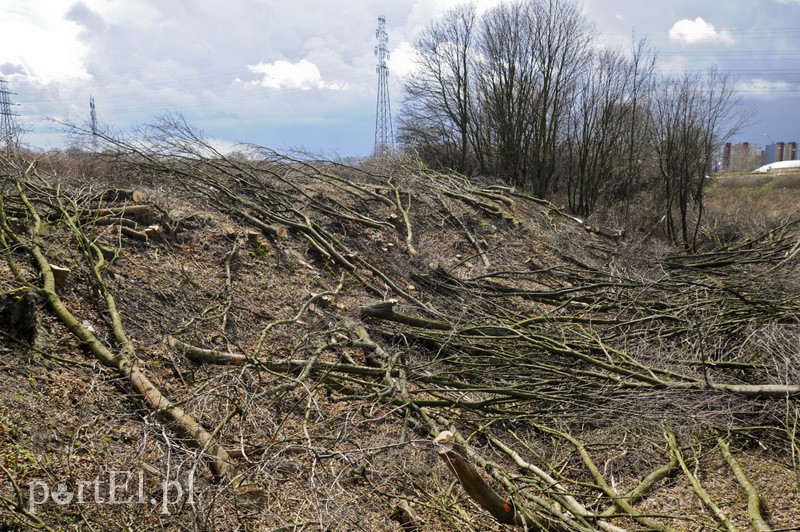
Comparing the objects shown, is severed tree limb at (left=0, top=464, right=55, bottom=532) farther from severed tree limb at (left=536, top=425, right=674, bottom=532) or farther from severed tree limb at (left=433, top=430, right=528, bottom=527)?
severed tree limb at (left=536, top=425, right=674, bottom=532)

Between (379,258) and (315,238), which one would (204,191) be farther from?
(379,258)

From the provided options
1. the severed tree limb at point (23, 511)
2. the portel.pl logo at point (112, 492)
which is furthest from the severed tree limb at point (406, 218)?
the severed tree limb at point (23, 511)

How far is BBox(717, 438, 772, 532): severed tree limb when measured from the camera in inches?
151

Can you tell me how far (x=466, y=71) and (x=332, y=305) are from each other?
15.4 metres

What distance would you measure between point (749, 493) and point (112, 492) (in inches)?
164

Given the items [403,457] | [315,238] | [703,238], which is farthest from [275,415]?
[703,238]

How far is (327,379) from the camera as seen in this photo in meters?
5.25

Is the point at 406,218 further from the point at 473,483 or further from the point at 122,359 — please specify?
the point at 473,483

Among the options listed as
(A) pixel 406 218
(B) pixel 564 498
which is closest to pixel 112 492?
(B) pixel 564 498

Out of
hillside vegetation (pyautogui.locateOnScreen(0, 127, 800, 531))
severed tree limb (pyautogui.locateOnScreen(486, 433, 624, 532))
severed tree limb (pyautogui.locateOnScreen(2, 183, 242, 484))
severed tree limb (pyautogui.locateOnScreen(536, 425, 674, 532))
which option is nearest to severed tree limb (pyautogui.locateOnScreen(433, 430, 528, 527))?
hillside vegetation (pyautogui.locateOnScreen(0, 127, 800, 531))

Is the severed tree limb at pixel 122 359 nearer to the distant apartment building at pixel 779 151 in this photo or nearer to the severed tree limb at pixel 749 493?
the severed tree limb at pixel 749 493

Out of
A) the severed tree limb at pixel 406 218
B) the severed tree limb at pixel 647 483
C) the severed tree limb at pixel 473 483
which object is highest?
the severed tree limb at pixel 406 218

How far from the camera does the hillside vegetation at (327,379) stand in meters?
3.51

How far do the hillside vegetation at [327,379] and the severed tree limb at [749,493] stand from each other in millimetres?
29
